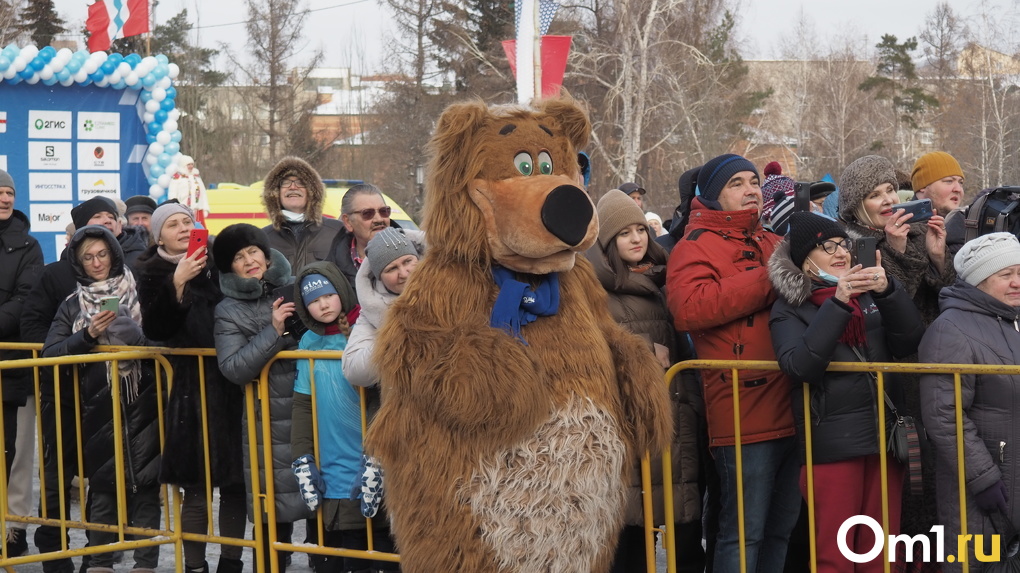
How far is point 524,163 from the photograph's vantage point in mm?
3480

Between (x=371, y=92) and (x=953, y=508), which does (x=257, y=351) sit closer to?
(x=953, y=508)

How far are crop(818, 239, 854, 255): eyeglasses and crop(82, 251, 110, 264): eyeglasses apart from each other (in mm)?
3648

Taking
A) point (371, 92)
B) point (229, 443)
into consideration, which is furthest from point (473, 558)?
point (371, 92)

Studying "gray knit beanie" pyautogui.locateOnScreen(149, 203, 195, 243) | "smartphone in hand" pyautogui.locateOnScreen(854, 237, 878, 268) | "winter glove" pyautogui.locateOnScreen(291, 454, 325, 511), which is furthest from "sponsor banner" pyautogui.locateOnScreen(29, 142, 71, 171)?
"smartphone in hand" pyautogui.locateOnScreen(854, 237, 878, 268)

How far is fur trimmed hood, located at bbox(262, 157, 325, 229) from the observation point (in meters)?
6.24

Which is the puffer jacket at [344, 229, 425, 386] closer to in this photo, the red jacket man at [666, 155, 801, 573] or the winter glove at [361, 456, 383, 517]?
the winter glove at [361, 456, 383, 517]

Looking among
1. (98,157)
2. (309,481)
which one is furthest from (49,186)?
(309,481)

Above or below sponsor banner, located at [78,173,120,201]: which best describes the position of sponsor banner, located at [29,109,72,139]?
above

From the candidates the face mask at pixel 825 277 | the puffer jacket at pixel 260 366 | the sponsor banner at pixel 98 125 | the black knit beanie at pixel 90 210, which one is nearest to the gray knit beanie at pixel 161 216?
the puffer jacket at pixel 260 366

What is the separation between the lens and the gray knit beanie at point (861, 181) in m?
4.66

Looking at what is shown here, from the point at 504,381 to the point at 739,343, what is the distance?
1.42m

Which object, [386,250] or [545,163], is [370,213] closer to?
[386,250]

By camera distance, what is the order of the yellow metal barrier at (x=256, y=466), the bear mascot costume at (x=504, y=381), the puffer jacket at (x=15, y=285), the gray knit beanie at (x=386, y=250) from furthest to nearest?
the puffer jacket at (x=15, y=285), the gray knit beanie at (x=386, y=250), the yellow metal barrier at (x=256, y=466), the bear mascot costume at (x=504, y=381)

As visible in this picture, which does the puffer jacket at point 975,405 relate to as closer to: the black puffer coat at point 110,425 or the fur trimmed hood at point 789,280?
the fur trimmed hood at point 789,280
